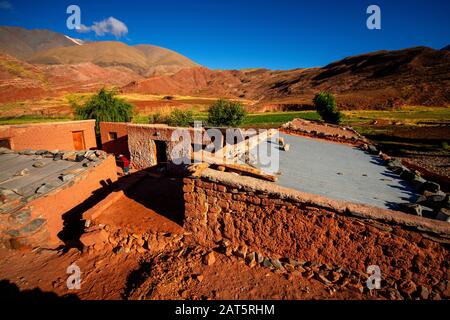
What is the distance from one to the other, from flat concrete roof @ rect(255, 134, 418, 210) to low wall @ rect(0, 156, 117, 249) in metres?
6.77

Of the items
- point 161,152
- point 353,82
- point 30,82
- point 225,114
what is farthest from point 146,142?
Answer: point 353,82

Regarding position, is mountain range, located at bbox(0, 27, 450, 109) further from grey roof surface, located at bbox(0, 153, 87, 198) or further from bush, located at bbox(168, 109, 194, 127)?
grey roof surface, located at bbox(0, 153, 87, 198)

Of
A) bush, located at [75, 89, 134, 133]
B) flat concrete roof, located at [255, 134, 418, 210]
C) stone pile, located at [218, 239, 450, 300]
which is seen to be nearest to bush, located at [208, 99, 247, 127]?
bush, located at [75, 89, 134, 133]

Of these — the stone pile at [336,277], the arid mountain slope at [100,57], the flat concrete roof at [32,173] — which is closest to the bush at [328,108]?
the flat concrete roof at [32,173]

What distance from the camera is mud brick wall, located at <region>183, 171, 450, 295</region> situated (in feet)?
11.9

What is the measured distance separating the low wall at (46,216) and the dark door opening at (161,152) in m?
5.34

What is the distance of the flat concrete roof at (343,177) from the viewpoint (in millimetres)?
5125

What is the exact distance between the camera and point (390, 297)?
382 centimetres

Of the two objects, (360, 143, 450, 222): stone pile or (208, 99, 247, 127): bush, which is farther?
(208, 99, 247, 127): bush

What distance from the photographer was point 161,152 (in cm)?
1423
